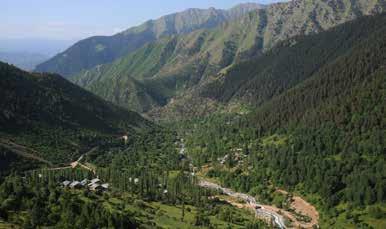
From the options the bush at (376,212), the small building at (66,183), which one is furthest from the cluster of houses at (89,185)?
the bush at (376,212)

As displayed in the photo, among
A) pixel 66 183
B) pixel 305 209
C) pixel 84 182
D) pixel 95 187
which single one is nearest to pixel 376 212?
pixel 305 209

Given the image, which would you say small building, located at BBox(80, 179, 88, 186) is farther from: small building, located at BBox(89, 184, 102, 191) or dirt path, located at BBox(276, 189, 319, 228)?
dirt path, located at BBox(276, 189, 319, 228)

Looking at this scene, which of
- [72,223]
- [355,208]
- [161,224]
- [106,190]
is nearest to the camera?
[72,223]

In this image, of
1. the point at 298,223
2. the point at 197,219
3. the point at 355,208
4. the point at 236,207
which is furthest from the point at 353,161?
the point at 197,219

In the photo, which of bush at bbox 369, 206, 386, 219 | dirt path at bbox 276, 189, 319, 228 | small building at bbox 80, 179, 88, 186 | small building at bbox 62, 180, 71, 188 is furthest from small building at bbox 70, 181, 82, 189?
bush at bbox 369, 206, 386, 219

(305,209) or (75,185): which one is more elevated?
(75,185)

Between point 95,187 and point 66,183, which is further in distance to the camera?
point 66,183

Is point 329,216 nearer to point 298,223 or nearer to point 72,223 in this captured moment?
point 298,223

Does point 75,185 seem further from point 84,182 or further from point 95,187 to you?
point 84,182

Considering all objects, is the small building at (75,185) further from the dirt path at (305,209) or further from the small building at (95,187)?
the dirt path at (305,209)
